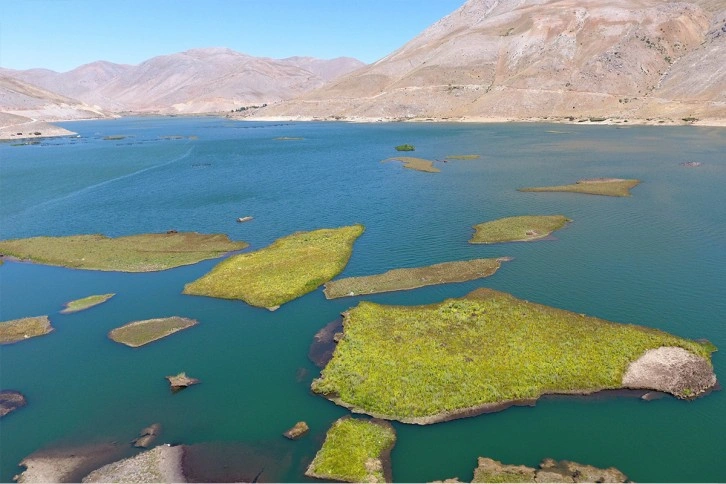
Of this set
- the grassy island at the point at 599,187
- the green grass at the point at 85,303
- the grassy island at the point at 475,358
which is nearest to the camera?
the grassy island at the point at 475,358

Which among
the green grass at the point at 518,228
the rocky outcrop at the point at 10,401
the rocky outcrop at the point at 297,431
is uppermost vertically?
the green grass at the point at 518,228

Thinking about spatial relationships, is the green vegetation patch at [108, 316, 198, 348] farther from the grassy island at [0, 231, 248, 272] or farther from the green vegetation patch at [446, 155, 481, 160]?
the green vegetation patch at [446, 155, 481, 160]

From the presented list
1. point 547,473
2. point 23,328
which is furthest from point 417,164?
point 547,473

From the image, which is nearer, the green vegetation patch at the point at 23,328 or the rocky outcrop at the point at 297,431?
the rocky outcrop at the point at 297,431

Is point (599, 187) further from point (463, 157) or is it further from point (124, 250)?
point (124, 250)

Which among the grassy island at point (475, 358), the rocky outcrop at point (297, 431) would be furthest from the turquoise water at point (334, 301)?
the grassy island at point (475, 358)

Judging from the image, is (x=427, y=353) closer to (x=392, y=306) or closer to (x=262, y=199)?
(x=392, y=306)

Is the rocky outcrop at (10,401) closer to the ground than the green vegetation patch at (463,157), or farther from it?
closer to the ground

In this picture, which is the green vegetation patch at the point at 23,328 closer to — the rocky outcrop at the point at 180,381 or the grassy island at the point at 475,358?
the rocky outcrop at the point at 180,381
